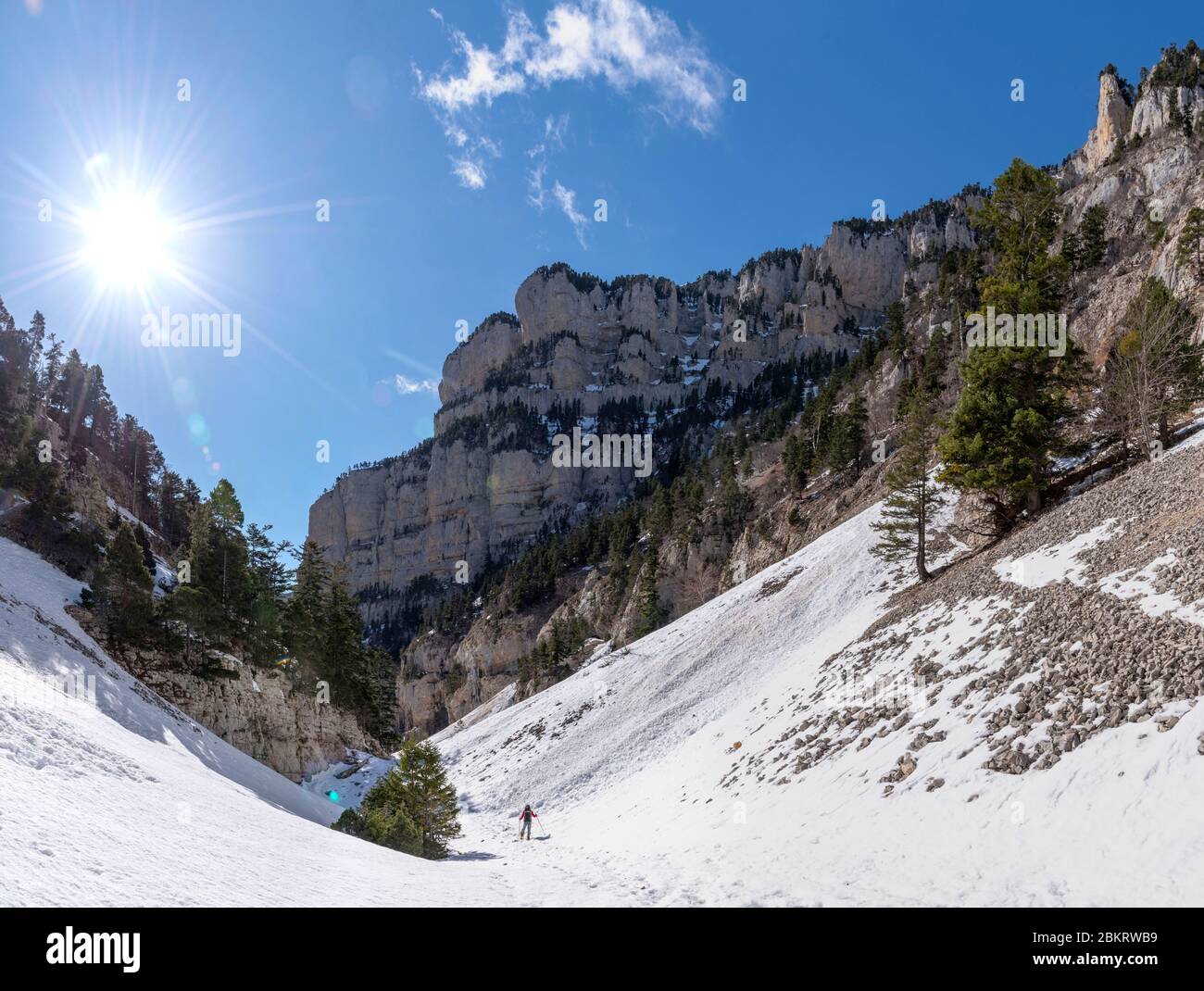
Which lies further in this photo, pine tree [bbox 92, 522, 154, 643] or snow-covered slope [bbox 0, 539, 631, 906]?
pine tree [bbox 92, 522, 154, 643]

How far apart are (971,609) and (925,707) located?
6.37 m

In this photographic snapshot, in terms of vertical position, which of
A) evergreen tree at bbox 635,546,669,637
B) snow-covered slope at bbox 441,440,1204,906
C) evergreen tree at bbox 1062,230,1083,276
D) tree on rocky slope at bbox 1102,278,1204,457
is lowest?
snow-covered slope at bbox 441,440,1204,906

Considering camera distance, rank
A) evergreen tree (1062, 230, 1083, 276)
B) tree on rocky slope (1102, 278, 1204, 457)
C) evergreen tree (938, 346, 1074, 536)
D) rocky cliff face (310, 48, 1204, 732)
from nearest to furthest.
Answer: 1. tree on rocky slope (1102, 278, 1204, 457)
2. evergreen tree (938, 346, 1074, 536)
3. rocky cliff face (310, 48, 1204, 732)
4. evergreen tree (1062, 230, 1083, 276)

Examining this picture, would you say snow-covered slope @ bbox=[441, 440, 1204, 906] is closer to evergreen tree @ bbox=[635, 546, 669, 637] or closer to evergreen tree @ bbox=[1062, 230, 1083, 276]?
evergreen tree @ bbox=[635, 546, 669, 637]

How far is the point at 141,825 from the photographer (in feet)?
33.1

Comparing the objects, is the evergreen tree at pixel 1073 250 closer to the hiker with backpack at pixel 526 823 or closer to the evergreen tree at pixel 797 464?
the evergreen tree at pixel 797 464

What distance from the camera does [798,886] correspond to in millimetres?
11156

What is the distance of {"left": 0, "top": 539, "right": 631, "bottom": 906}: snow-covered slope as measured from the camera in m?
7.70
